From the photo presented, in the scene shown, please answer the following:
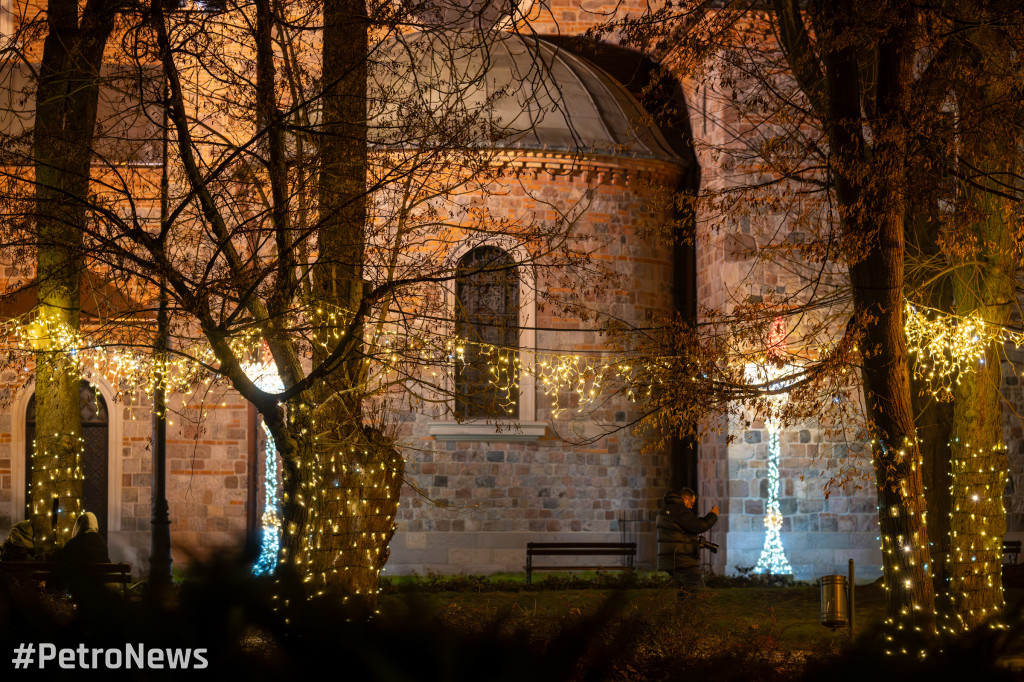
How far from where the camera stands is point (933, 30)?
8484 millimetres

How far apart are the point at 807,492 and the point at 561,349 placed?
4.40m

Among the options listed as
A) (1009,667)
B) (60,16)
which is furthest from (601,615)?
(60,16)

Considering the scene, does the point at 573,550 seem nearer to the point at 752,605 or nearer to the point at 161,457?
the point at 752,605

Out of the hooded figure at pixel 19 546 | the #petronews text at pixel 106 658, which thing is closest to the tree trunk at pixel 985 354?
the #petronews text at pixel 106 658

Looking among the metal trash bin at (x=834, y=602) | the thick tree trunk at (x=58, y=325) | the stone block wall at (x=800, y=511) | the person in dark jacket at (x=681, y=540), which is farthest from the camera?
the stone block wall at (x=800, y=511)

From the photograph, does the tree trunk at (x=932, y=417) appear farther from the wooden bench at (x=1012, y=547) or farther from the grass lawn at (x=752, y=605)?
the wooden bench at (x=1012, y=547)

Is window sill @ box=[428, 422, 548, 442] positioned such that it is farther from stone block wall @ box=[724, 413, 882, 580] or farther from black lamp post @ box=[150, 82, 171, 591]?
black lamp post @ box=[150, 82, 171, 591]

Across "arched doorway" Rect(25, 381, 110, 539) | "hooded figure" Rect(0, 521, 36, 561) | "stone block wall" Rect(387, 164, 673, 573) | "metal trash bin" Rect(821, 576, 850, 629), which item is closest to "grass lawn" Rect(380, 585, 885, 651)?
"metal trash bin" Rect(821, 576, 850, 629)

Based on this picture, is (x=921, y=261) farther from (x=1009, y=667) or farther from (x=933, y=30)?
(x=1009, y=667)

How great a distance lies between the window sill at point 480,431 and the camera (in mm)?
16672

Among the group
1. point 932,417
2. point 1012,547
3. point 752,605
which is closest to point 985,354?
point 932,417

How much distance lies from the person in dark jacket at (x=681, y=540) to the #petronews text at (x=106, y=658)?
11.2 metres

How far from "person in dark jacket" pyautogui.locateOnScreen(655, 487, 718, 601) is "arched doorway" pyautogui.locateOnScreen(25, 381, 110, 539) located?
32.8 ft

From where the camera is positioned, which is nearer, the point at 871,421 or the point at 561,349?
the point at 871,421
